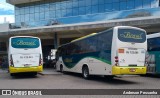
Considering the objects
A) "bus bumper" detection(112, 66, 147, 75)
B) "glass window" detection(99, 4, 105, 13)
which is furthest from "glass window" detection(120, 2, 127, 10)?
"bus bumper" detection(112, 66, 147, 75)

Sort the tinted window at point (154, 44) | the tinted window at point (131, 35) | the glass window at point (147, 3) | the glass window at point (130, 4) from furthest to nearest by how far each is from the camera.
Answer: the glass window at point (130, 4), the glass window at point (147, 3), the tinted window at point (154, 44), the tinted window at point (131, 35)

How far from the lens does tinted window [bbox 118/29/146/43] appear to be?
1479 centimetres

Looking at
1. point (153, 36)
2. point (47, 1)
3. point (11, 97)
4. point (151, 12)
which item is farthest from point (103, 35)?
point (47, 1)

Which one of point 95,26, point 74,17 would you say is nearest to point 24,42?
point 95,26

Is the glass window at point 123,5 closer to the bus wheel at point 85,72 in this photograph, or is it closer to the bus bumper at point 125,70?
the bus wheel at point 85,72

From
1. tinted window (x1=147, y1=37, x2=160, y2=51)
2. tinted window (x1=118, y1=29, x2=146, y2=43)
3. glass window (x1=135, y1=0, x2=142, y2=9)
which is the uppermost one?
glass window (x1=135, y1=0, x2=142, y2=9)

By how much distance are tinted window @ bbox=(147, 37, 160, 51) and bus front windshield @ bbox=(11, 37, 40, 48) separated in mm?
8307

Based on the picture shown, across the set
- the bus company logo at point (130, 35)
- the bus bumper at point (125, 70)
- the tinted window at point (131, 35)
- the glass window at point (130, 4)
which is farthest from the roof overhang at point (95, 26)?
the glass window at point (130, 4)

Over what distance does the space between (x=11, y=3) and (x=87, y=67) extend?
35986 mm

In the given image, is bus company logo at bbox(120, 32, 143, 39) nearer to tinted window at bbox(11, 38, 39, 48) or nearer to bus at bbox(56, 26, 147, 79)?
bus at bbox(56, 26, 147, 79)

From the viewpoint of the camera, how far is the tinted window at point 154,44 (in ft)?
59.7

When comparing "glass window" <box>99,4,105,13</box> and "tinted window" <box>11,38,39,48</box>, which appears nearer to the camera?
"tinted window" <box>11,38,39,48</box>

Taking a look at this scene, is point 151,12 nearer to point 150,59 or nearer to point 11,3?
point 150,59

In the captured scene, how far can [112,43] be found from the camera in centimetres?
1477
